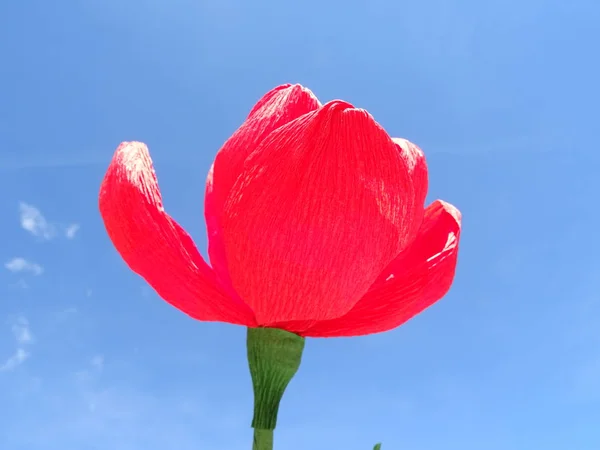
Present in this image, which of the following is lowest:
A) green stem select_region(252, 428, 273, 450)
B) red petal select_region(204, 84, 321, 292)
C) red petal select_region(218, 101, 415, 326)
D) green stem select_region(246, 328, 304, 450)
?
green stem select_region(252, 428, 273, 450)

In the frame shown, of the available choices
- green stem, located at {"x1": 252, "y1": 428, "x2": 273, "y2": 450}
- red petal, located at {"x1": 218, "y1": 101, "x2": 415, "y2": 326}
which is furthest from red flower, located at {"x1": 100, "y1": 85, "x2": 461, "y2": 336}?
green stem, located at {"x1": 252, "y1": 428, "x2": 273, "y2": 450}

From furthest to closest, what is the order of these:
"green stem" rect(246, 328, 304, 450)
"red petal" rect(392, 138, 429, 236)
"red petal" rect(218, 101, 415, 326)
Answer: "red petal" rect(392, 138, 429, 236)
"green stem" rect(246, 328, 304, 450)
"red petal" rect(218, 101, 415, 326)

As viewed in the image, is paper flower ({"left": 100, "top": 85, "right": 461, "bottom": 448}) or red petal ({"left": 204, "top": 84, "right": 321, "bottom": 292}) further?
red petal ({"left": 204, "top": 84, "right": 321, "bottom": 292})

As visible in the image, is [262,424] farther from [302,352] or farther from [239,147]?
[239,147]

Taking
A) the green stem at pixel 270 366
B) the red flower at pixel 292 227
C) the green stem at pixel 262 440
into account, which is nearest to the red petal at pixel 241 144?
the red flower at pixel 292 227

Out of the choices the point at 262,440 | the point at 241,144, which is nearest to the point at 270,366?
the point at 262,440

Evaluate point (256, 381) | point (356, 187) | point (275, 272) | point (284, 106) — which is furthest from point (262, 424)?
point (284, 106)

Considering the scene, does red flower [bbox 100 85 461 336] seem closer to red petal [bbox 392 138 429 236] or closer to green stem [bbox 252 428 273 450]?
red petal [bbox 392 138 429 236]

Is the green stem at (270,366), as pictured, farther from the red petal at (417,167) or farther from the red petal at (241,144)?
the red petal at (417,167)
